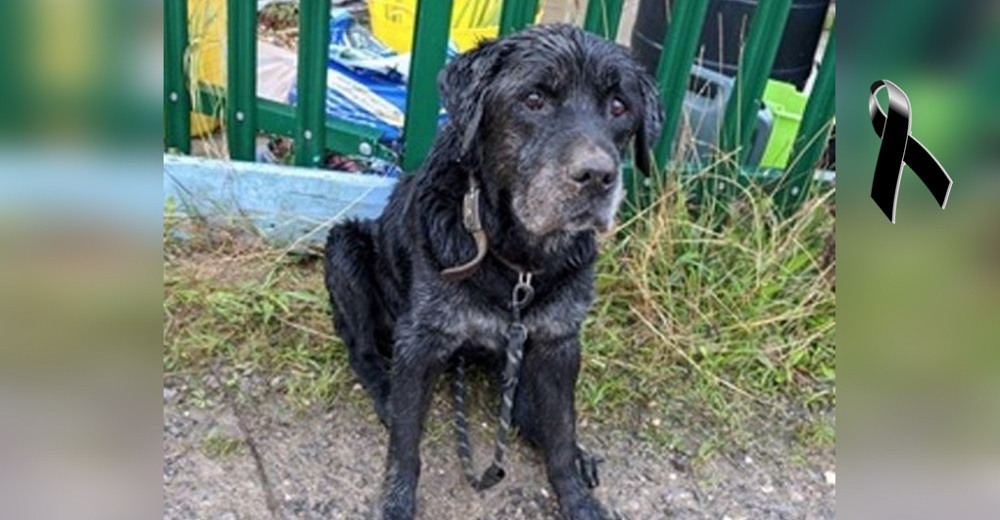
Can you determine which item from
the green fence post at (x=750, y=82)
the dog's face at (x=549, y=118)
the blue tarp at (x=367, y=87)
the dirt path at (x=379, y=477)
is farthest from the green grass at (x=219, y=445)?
the green fence post at (x=750, y=82)

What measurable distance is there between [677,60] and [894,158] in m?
2.33

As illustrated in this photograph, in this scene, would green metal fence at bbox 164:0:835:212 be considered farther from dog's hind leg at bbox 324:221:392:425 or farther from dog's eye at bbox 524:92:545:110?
dog's eye at bbox 524:92:545:110

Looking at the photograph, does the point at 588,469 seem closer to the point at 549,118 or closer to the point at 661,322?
the point at 661,322

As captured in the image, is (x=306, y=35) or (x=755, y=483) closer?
(x=755, y=483)

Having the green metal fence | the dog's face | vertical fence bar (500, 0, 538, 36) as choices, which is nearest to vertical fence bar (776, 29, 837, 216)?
the green metal fence

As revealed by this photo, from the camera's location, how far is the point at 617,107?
101 inches

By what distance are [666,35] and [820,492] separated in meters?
1.68

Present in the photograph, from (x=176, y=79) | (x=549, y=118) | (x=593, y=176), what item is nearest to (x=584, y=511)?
(x=593, y=176)

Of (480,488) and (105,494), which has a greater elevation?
(105,494)

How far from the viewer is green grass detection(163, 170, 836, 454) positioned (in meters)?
3.33

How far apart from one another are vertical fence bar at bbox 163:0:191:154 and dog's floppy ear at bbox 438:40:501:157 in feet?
4.40

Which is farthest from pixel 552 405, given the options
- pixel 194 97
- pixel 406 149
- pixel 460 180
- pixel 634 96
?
pixel 194 97

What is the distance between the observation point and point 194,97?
3729 millimetres

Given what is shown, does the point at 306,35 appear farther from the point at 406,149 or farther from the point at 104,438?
the point at 104,438
